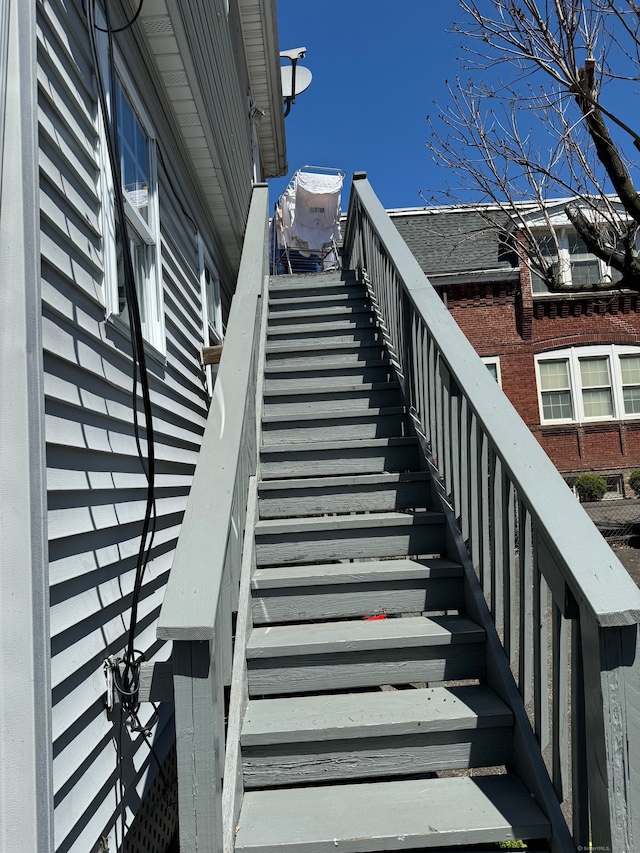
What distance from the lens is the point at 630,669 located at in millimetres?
1930

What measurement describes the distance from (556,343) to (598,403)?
70.8 inches

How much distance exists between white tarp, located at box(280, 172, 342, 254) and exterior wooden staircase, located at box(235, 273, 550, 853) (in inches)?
435

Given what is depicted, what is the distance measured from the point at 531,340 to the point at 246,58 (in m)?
9.79

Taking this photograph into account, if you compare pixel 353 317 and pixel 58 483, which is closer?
pixel 58 483

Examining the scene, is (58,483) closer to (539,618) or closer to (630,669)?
(539,618)

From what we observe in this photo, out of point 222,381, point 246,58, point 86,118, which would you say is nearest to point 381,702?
point 222,381

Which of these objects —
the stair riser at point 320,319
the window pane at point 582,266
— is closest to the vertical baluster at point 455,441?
the stair riser at point 320,319

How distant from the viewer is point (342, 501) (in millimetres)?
4250

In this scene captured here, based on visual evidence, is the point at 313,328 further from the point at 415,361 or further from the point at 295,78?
the point at 295,78

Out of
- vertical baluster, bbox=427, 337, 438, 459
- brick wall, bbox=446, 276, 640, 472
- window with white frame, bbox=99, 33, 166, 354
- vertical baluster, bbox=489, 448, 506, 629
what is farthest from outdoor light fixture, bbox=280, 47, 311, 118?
vertical baluster, bbox=489, 448, 506, 629

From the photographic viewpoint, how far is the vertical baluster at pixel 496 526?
2.78 meters

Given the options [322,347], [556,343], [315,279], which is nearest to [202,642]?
[322,347]

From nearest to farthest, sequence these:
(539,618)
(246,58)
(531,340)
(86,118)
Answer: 1. (539,618)
2. (86,118)
3. (246,58)
4. (531,340)

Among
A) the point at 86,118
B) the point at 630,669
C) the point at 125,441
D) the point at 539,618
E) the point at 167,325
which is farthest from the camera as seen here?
the point at 167,325
